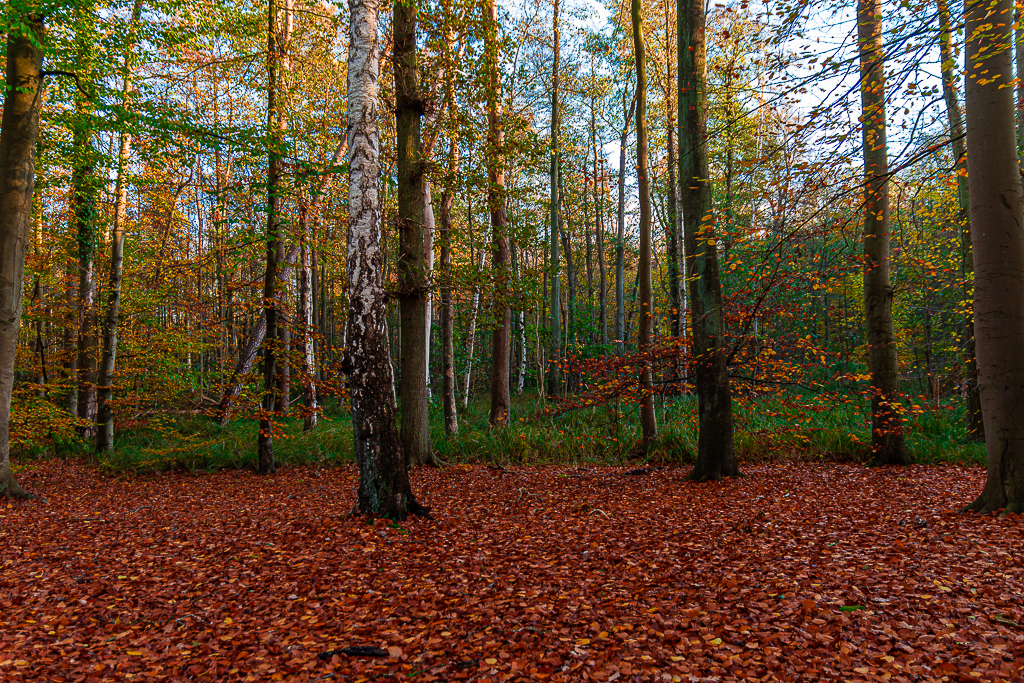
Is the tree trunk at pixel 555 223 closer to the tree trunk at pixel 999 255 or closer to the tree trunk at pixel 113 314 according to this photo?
the tree trunk at pixel 999 255

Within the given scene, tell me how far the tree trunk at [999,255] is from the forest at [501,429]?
3 centimetres

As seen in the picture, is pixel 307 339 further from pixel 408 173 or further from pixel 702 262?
pixel 702 262

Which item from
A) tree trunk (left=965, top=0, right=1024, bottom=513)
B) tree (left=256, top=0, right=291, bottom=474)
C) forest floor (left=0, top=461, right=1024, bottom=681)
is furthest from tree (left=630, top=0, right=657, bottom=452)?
tree (left=256, top=0, right=291, bottom=474)

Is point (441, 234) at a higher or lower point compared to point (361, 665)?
higher

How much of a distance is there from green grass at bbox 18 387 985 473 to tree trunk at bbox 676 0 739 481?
1297 mm

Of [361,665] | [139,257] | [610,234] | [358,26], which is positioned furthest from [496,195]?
[610,234]

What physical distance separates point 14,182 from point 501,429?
8.23 m

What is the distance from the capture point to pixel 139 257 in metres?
11.3

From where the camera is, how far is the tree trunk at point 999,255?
13.5 ft

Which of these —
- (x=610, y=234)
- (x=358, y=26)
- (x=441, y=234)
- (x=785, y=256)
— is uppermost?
(x=610, y=234)

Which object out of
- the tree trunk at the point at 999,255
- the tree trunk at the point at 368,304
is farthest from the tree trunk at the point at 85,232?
the tree trunk at the point at 999,255

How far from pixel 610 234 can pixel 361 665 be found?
23.6m

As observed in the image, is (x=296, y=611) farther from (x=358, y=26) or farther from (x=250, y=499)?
(x=358, y=26)

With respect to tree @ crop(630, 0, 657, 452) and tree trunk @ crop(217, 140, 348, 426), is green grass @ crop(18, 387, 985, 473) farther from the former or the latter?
tree trunk @ crop(217, 140, 348, 426)
